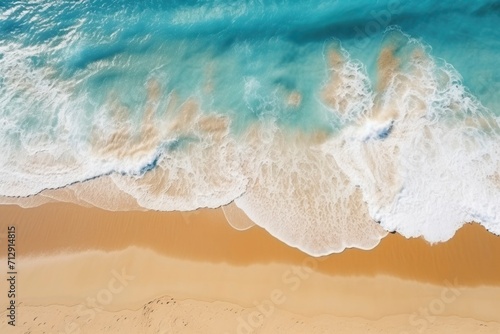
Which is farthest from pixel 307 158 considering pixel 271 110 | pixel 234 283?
pixel 234 283

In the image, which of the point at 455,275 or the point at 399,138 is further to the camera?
the point at 399,138

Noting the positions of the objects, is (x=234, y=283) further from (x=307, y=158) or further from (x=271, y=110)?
(x=271, y=110)

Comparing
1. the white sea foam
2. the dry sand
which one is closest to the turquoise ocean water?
the white sea foam

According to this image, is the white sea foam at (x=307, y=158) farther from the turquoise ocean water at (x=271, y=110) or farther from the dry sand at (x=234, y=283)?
the dry sand at (x=234, y=283)

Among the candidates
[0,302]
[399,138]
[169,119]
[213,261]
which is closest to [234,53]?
[169,119]

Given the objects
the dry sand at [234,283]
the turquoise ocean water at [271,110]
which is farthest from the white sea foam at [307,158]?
the dry sand at [234,283]

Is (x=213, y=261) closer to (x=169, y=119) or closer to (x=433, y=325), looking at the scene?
(x=169, y=119)

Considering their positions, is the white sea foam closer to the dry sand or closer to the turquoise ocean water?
the turquoise ocean water

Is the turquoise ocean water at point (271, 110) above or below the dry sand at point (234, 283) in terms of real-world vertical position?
above
